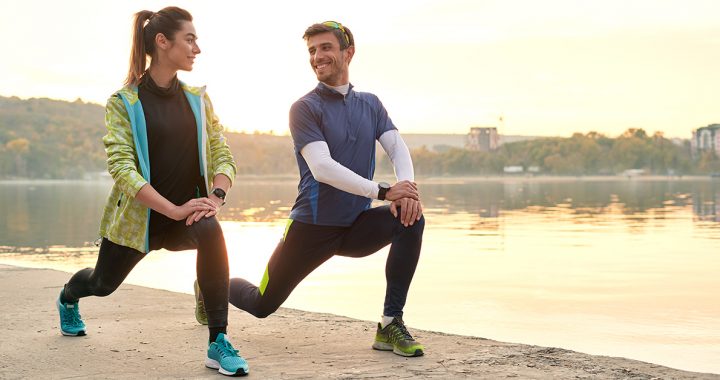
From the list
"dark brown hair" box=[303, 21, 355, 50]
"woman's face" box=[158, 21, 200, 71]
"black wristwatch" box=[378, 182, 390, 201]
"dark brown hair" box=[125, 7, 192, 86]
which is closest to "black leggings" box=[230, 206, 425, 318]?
"black wristwatch" box=[378, 182, 390, 201]

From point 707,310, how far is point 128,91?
20.0 feet

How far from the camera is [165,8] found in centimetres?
491

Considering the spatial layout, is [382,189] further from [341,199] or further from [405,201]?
[341,199]

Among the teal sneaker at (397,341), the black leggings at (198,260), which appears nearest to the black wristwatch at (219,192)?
the black leggings at (198,260)

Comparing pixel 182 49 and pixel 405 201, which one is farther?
pixel 405 201

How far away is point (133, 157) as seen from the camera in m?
4.77

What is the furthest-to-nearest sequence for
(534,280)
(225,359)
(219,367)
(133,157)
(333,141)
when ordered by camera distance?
(534,280) → (333,141) → (133,157) → (219,367) → (225,359)

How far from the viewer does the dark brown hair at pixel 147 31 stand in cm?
486

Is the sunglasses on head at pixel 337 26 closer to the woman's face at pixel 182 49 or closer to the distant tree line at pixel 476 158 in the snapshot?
the woman's face at pixel 182 49

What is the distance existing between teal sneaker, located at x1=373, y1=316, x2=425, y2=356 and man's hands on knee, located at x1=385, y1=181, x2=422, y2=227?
0.60 metres

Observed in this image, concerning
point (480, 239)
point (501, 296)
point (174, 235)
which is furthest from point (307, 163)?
point (480, 239)

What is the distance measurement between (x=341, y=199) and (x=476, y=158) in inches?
6308

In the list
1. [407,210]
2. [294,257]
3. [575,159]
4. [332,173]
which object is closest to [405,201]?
[407,210]

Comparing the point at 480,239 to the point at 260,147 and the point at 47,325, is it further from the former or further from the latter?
the point at 260,147
